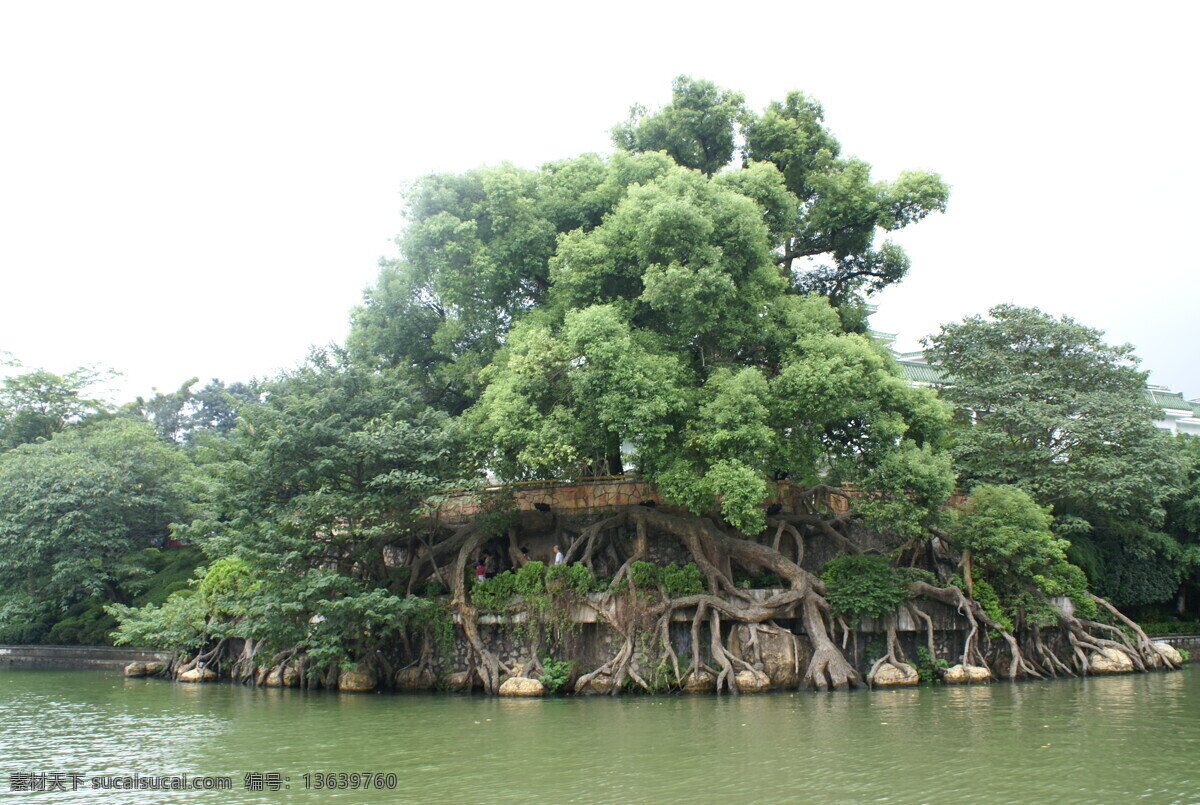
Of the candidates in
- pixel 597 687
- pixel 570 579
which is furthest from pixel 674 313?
pixel 597 687

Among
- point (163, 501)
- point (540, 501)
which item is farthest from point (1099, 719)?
point (163, 501)

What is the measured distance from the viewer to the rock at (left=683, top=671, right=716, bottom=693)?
59.1ft

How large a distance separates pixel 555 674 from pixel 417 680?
10.3ft

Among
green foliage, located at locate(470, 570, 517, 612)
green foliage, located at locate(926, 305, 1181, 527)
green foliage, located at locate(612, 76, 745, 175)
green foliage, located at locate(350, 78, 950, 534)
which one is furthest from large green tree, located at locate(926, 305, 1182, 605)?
green foliage, located at locate(470, 570, 517, 612)

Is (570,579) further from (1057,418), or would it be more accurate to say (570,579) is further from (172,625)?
(1057,418)

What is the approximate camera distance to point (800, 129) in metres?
23.6

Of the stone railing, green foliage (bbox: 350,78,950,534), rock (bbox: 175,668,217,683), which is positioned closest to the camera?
green foliage (bbox: 350,78,950,534)

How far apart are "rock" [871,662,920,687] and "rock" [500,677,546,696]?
257 inches

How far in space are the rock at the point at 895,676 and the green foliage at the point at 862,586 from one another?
3.54 feet

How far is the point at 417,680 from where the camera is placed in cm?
1958

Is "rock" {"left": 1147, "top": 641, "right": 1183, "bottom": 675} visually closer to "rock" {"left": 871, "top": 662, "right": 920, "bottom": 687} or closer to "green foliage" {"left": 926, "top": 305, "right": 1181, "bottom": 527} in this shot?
"green foliage" {"left": 926, "top": 305, "right": 1181, "bottom": 527}

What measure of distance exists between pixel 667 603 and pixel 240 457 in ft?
30.3

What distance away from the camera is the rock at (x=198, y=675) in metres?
21.9

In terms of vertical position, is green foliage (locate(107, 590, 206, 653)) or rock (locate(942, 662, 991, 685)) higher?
green foliage (locate(107, 590, 206, 653))
